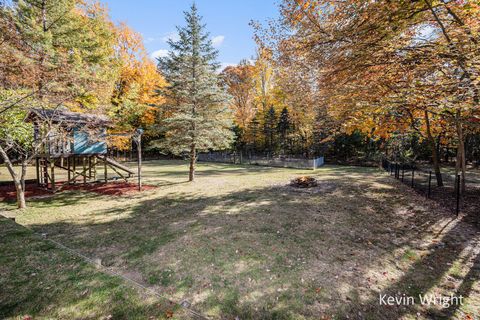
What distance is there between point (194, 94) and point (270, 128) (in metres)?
18.3

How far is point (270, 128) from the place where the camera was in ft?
101

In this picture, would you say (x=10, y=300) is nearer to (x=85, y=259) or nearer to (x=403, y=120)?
(x=85, y=259)

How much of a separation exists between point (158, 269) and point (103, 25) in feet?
63.2

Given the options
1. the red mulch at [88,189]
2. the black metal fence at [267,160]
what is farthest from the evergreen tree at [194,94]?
the black metal fence at [267,160]

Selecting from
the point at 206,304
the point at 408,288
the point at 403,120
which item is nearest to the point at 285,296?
the point at 206,304

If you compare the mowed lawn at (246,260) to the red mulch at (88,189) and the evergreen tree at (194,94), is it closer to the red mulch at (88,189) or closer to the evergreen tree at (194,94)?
the red mulch at (88,189)

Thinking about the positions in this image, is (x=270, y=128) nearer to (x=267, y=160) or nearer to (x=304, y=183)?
(x=267, y=160)

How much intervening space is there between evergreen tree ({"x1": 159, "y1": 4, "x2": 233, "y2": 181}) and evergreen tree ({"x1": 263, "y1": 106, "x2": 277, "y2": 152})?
1626 centimetres

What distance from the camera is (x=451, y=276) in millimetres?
4320

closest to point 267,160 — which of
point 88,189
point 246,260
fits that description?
point 88,189

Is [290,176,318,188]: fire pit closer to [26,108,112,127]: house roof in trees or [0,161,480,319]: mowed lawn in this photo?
[0,161,480,319]: mowed lawn

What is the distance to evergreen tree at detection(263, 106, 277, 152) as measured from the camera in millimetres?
29859

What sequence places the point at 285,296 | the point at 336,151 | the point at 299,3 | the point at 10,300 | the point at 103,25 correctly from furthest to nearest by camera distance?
the point at 336,151 < the point at 103,25 < the point at 299,3 < the point at 285,296 < the point at 10,300

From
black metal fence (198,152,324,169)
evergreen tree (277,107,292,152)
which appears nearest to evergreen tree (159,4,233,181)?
black metal fence (198,152,324,169)
